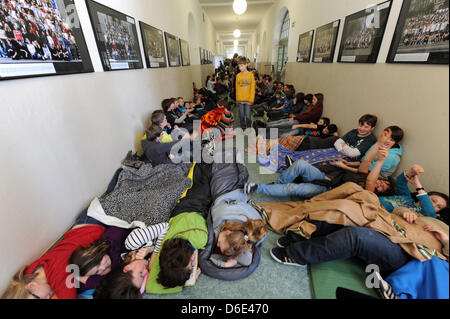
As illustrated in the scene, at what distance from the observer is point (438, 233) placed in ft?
2.32

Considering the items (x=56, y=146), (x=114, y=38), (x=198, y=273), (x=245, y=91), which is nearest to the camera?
(x=198, y=273)

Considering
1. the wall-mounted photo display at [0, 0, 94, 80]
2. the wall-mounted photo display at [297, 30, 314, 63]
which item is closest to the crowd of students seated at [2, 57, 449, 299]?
the wall-mounted photo display at [0, 0, 94, 80]

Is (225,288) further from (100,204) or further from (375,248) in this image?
(100,204)

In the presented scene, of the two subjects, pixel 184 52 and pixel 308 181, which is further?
pixel 184 52

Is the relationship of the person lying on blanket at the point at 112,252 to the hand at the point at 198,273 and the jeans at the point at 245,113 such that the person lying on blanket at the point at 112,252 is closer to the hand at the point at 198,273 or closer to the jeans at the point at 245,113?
the hand at the point at 198,273

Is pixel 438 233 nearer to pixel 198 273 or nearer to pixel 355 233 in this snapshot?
pixel 355 233

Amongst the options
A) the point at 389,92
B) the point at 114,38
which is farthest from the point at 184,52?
the point at 389,92

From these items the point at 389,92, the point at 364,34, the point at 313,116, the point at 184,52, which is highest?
the point at 184,52

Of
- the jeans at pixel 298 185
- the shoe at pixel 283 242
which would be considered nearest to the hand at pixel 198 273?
the shoe at pixel 283 242

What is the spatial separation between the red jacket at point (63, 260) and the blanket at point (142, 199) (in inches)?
5.5

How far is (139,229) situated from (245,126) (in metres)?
3.10

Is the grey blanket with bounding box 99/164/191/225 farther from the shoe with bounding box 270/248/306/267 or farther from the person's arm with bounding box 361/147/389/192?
the person's arm with bounding box 361/147/389/192

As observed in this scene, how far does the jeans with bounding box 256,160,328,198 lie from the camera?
5.88 ft

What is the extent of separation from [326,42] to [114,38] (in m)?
3.14
